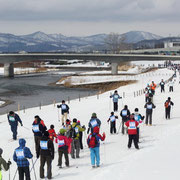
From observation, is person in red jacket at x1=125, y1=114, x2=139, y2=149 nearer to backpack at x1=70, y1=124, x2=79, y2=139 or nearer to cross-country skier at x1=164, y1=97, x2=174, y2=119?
backpack at x1=70, y1=124, x2=79, y2=139

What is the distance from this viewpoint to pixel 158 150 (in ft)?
39.7

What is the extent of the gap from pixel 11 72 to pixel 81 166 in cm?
8542

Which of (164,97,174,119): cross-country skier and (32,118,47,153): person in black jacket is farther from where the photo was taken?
(164,97,174,119): cross-country skier

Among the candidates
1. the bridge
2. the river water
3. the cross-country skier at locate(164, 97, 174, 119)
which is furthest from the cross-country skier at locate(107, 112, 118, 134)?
the bridge

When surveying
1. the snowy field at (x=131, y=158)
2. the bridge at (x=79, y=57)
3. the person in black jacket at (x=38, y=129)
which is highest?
the bridge at (x=79, y=57)

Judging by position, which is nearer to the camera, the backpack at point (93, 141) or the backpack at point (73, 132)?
the backpack at point (93, 141)

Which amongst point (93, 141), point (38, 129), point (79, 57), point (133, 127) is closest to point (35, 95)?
point (38, 129)

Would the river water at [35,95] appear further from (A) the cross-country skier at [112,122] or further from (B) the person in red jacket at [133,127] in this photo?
(B) the person in red jacket at [133,127]

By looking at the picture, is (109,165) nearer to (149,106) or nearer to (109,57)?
(149,106)

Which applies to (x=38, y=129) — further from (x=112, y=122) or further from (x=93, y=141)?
(x=112, y=122)

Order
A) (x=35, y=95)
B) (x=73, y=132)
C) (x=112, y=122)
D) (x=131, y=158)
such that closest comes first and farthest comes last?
(x=131, y=158) → (x=73, y=132) → (x=112, y=122) → (x=35, y=95)

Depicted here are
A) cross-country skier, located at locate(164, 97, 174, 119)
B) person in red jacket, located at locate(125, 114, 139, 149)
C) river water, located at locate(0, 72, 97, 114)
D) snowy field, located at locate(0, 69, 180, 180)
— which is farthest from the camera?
river water, located at locate(0, 72, 97, 114)

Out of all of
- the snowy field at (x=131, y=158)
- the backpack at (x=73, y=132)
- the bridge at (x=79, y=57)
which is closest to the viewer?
the snowy field at (x=131, y=158)

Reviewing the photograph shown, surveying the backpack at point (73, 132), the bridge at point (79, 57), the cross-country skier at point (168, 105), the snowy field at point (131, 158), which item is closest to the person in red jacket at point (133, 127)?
the snowy field at point (131, 158)
